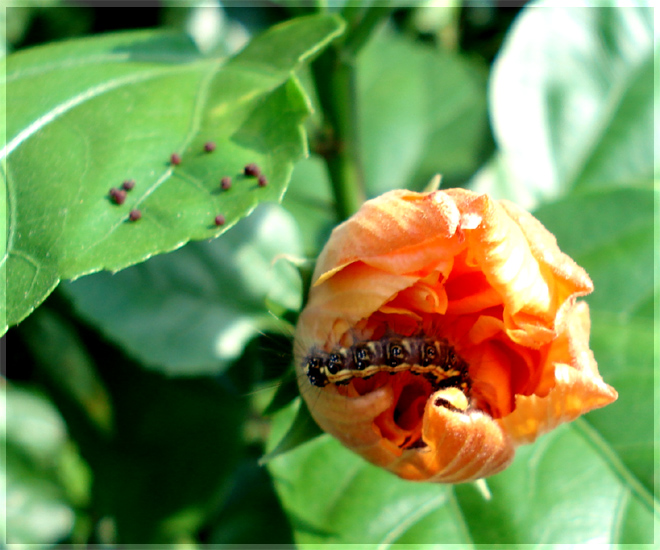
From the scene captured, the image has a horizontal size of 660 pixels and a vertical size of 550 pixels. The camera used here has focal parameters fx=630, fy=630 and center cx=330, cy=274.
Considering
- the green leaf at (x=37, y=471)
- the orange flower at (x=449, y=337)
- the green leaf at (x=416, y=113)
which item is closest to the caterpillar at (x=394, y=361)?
the orange flower at (x=449, y=337)

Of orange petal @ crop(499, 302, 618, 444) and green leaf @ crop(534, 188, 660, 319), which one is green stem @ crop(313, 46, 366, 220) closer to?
green leaf @ crop(534, 188, 660, 319)

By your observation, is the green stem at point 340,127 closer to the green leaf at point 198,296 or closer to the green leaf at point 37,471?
the green leaf at point 198,296

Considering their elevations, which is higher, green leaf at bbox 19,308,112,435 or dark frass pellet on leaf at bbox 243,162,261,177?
dark frass pellet on leaf at bbox 243,162,261,177

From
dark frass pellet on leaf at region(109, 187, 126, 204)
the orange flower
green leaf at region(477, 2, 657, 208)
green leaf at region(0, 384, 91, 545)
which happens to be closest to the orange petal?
the orange flower

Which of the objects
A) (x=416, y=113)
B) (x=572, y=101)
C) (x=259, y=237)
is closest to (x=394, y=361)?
(x=259, y=237)

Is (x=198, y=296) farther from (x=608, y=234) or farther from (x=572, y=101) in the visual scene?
(x=572, y=101)

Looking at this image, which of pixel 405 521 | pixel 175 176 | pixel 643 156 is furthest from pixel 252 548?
pixel 643 156
